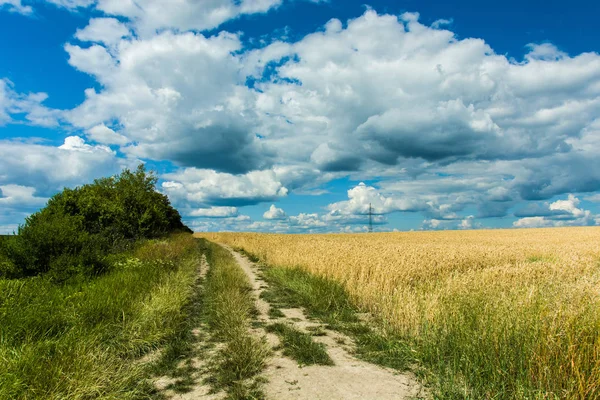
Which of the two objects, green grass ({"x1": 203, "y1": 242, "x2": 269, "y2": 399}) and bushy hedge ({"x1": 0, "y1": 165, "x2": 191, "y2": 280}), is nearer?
→ green grass ({"x1": 203, "y1": 242, "x2": 269, "y2": 399})

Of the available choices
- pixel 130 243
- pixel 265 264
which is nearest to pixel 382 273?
pixel 265 264

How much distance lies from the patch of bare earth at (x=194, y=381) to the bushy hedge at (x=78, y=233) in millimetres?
7098

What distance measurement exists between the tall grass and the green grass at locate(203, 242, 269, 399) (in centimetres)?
99

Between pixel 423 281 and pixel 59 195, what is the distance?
28429mm

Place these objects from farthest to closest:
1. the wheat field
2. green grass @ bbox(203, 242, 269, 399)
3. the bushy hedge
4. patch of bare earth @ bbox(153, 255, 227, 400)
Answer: the bushy hedge, green grass @ bbox(203, 242, 269, 399), patch of bare earth @ bbox(153, 255, 227, 400), the wheat field

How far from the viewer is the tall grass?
4.61m

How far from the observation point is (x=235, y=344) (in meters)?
6.56

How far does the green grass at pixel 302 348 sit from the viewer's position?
619cm

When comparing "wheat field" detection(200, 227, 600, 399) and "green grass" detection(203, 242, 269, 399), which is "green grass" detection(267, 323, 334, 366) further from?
"wheat field" detection(200, 227, 600, 399)

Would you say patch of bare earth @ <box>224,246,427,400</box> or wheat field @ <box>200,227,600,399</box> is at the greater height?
wheat field @ <box>200,227,600,399</box>

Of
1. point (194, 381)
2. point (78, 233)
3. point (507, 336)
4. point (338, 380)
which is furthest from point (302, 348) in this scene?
point (78, 233)

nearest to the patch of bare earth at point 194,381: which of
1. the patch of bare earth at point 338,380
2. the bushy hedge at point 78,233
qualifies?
→ the patch of bare earth at point 338,380

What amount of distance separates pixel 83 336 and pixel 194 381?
2.47 metres

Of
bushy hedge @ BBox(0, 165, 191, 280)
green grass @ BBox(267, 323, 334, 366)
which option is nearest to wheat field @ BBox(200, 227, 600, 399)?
green grass @ BBox(267, 323, 334, 366)
